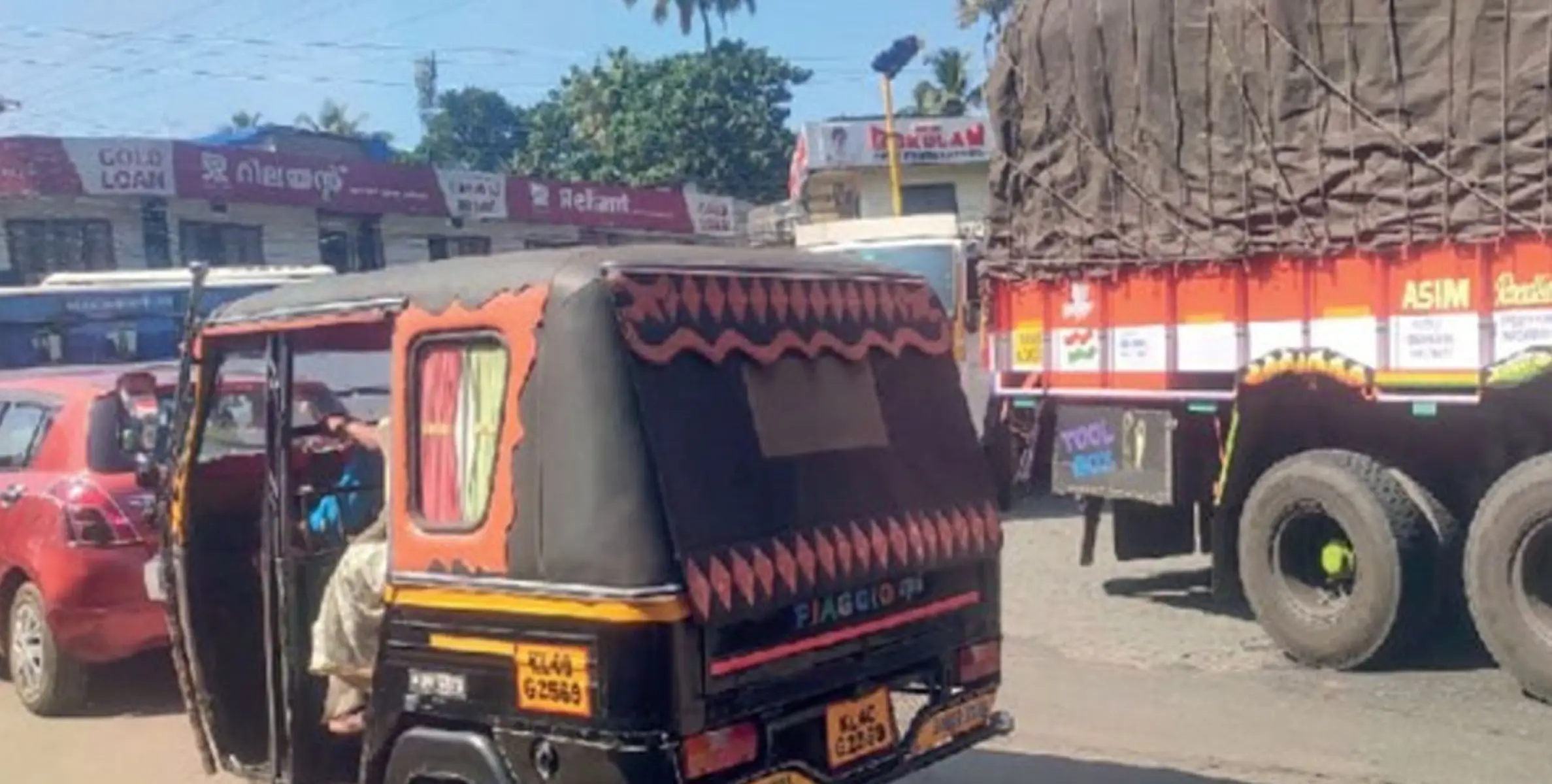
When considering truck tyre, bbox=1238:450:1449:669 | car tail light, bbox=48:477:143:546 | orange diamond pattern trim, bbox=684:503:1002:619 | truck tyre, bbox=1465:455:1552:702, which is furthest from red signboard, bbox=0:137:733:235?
orange diamond pattern trim, bbox=684:503:1002:619

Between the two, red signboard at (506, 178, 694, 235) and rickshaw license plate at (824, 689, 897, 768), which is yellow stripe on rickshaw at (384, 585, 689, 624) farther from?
red signboard at (506, 178, 694, 235)

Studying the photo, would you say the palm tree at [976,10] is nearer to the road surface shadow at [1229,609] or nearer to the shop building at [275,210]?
the shop building at [275,210]

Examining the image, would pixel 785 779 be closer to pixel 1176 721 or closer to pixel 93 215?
pixel 1176 721

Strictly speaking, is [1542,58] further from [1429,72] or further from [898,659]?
[898,659]

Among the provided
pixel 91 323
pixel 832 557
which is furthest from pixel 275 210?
pixel 832 557

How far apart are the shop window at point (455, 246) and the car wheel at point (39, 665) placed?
83.6 feet

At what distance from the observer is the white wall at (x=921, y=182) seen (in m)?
32.7

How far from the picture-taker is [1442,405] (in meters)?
7.75

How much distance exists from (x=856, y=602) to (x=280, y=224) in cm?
2777

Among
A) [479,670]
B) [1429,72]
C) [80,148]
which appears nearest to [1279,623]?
[1429,72]

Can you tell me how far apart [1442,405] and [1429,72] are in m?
1.45

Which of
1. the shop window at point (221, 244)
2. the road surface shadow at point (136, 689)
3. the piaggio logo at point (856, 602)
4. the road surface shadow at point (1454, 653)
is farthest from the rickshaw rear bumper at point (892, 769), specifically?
the shop window at point (221, 244)

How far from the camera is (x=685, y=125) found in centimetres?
4675

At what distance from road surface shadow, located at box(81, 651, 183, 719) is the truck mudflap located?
14.7 ft
